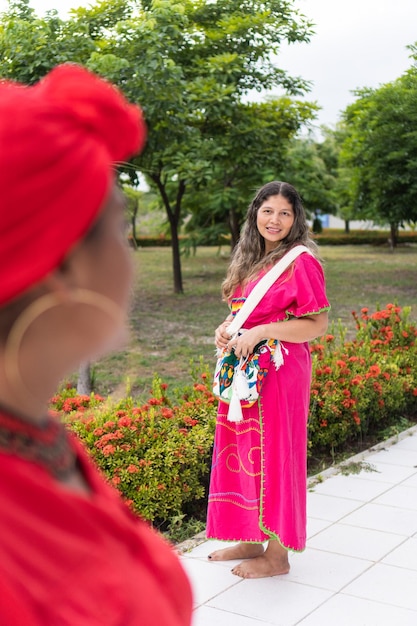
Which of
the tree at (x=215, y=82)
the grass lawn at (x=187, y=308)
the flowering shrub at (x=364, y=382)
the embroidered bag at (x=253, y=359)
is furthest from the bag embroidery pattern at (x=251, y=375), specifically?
the tree at (x=215, y=82)

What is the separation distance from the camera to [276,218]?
4094 millimetres

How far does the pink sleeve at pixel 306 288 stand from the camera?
3961 mm

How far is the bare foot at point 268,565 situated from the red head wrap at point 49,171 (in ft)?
11.7

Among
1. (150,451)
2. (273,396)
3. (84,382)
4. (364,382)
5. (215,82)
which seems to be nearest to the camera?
(273,396)

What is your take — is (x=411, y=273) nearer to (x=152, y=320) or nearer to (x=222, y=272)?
(x=222, y=272)

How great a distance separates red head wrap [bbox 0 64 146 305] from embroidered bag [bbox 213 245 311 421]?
3.03 m

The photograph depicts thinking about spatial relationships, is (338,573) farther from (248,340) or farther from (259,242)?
(259,242)

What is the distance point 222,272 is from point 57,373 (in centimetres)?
2063

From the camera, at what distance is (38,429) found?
3.29 feet

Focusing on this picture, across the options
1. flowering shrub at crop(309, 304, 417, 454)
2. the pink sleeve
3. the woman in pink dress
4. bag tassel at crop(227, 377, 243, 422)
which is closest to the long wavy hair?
the woman in pink dress

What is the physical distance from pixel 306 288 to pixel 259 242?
0.40 meters

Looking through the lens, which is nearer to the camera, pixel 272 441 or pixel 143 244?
pixel 272 441

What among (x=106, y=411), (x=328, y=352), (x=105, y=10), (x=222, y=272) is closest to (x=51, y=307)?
(x=106, y=411)

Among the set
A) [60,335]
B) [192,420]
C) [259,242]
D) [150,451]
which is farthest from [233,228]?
[60,335]
